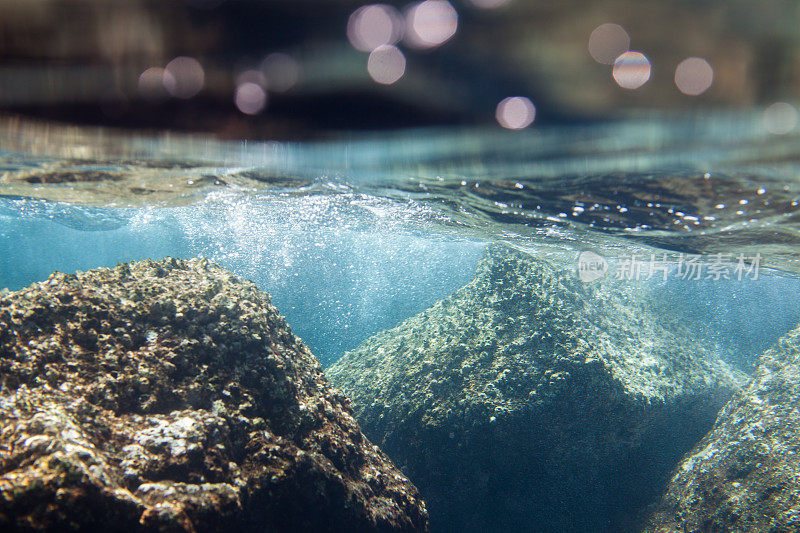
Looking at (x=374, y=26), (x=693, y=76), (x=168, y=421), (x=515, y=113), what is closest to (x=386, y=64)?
(x=374, y=26)

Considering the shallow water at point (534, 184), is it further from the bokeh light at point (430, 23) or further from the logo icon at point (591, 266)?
the bokeh light at point (430, 23)

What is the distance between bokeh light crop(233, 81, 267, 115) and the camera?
4709 mm

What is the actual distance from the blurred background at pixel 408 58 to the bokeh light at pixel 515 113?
3 cm

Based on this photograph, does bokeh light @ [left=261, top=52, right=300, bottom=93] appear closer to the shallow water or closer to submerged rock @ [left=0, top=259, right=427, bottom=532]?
the shallow water

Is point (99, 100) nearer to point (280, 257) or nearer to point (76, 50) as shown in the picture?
point (76, 50)

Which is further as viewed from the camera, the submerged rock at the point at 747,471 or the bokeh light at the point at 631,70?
the submerged rock at the point at 747,471

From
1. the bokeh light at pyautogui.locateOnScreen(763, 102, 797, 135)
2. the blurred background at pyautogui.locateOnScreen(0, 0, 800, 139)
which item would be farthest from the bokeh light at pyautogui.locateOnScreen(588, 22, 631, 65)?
the bokeh light at pyautogui.locateOnScreen(763, 102, 797, 135)

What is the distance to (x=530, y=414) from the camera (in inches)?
449

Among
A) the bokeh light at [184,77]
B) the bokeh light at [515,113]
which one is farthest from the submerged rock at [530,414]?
the bokeh light at [184,77]

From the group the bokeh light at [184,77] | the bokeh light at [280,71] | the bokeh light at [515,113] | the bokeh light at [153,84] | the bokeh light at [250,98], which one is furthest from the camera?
the bokeh light at [515,113]

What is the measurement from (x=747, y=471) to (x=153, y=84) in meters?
16.5

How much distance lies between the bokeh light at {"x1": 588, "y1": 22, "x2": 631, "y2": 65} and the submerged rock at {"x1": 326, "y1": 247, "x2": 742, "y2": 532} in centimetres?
992

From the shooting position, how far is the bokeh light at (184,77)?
423cm

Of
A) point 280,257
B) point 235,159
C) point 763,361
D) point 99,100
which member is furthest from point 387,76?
point 280,257
